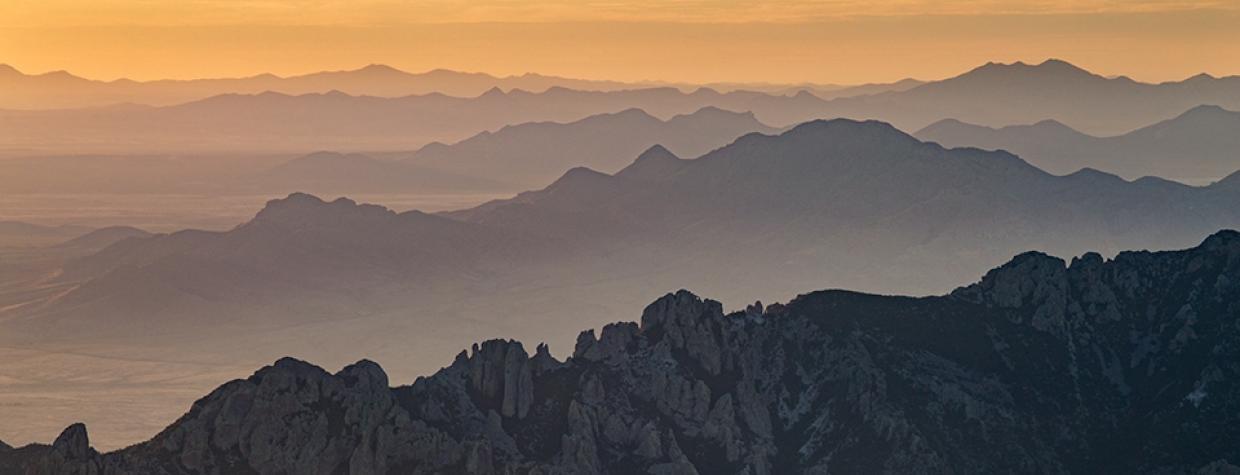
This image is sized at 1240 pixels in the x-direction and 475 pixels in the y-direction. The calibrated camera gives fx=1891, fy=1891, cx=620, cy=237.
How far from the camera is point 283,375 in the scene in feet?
395

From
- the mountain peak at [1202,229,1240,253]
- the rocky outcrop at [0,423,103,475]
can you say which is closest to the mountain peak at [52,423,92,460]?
the rocky outcrop at [0,423,103,475]

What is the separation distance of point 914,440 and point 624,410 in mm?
20082

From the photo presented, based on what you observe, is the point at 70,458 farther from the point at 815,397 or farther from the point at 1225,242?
the point at 1225,242

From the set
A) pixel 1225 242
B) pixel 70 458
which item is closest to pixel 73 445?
pixel 70 458

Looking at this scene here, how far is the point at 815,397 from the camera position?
453 feet

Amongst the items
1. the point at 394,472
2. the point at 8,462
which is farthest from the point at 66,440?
the point at 394,472

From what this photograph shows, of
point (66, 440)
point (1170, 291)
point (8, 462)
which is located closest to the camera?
point (66, 440)

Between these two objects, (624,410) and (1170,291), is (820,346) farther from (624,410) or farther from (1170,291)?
(1170,291)

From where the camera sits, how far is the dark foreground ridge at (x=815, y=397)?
119m

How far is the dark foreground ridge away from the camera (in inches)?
4700

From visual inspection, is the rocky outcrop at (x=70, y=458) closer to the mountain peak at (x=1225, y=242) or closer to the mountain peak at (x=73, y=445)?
the mountain peak at (x=73, y=445)

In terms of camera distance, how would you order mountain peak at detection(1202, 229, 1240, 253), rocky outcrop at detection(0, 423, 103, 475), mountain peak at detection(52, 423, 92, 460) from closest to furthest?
rocky outcrop at detection(0, 423, 103, 475) < mountain peak at detection(52, 423, 92, 460) < mountain peak at detection(1202, 229, 1240, 253)

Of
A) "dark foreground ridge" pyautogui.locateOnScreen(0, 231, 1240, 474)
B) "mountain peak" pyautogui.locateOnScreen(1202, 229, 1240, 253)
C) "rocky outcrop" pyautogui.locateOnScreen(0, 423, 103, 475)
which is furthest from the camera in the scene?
"mountain peak" pyautogui.locateOnScreen(1202, 229, 1240, 253)

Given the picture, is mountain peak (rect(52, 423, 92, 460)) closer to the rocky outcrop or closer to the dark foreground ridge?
the rocky outcrop
